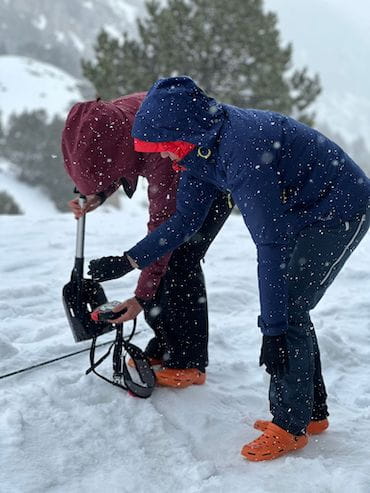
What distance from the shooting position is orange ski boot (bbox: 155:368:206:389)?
3.07 metres

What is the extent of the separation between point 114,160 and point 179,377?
1.16 m

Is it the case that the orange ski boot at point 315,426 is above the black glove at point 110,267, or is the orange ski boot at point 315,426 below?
below

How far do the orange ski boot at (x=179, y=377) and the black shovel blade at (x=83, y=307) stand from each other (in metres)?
0.36

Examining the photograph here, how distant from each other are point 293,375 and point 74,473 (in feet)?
3.13

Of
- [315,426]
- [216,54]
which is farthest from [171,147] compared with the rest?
[216,54]

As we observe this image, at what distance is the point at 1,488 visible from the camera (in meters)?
2.15

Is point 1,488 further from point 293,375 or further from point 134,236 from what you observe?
point 134,236

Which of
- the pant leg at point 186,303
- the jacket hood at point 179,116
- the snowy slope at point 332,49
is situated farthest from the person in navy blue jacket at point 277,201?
the snowy slope at point 332,49

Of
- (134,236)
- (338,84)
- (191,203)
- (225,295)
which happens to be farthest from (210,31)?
(338,84)

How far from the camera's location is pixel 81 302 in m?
3.09

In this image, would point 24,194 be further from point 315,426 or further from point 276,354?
point 276,354

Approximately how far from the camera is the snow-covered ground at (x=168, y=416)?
230 cm

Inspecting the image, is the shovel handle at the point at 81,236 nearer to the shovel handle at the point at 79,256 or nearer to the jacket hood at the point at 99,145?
the shovel handle at the point at 79,256

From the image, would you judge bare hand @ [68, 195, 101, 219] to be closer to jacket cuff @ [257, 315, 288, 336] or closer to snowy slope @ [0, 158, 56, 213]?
jacket cuff @ [257, 315, 288, 336]
